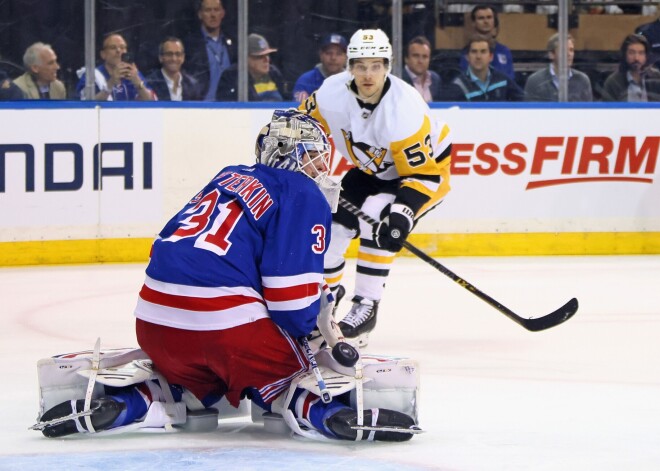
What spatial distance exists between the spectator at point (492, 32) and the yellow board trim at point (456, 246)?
89 centimetres

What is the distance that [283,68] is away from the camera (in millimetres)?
6934

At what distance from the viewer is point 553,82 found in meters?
7.23

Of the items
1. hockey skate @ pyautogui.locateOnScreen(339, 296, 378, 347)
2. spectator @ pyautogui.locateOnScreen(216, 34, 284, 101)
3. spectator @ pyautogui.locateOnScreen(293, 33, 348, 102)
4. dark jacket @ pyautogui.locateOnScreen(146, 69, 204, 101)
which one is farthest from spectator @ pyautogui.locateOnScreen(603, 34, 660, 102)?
hockey skate @ pyautogui.locateOnScreen(339, 296, 378, 347)

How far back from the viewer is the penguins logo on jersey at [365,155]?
453 cm

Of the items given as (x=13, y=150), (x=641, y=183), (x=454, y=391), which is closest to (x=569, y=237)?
(x=641, y=183)

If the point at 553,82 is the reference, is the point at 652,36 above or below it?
above

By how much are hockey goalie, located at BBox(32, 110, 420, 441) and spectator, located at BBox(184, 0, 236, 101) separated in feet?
12.7

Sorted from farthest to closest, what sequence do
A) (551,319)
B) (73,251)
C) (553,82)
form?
Answer: (553,82), (73,251), (551,319)

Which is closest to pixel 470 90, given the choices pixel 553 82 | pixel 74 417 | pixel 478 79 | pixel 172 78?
pixel 478 79

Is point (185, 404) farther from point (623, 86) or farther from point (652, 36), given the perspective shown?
point (652, 36)

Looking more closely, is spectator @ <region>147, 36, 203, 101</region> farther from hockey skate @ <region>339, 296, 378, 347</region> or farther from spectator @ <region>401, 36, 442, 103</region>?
hockey skate @ <region>339, 296, 378, 347</region>

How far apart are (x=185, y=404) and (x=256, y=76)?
4.01 m

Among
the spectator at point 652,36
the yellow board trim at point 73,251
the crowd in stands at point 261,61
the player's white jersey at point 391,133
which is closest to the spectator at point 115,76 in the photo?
the crowd in stands at point 261,61

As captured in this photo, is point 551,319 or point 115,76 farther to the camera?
point 115,76
